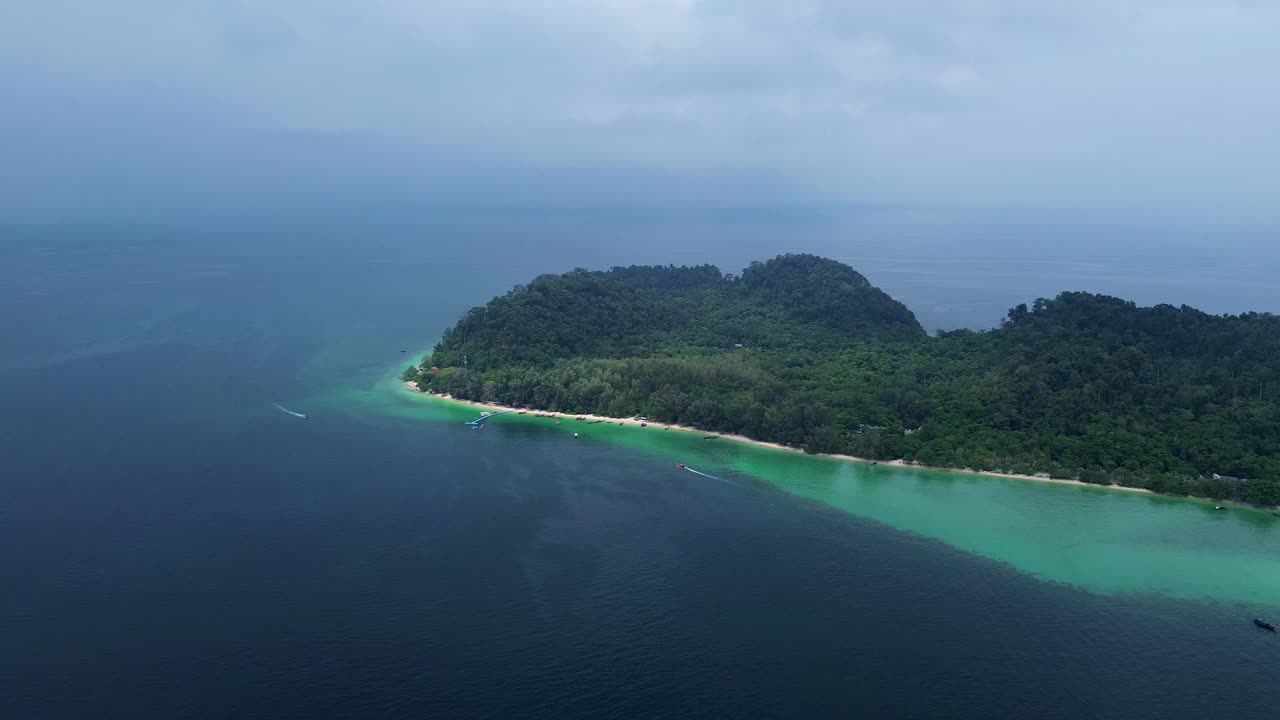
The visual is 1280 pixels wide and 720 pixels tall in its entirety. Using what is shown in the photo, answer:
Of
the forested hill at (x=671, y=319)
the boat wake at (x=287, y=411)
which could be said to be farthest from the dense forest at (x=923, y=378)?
the boat wake at (x=287, y=411)

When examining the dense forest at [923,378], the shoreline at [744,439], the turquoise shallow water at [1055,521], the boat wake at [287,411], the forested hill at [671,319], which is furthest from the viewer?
the forested hill at [671,319]

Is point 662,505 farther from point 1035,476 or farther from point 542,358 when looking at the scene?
point 542,358

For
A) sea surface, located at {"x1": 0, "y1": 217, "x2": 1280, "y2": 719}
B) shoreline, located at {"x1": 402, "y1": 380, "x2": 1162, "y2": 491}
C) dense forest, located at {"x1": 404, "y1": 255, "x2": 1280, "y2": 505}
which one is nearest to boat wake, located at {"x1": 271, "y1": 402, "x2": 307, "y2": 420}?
sea surface, located at {"x1": 0, "y1": 217, "x2": 1280, "y2": 719}

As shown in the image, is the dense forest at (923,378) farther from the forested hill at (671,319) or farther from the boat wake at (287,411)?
the boat wake at (287,411)

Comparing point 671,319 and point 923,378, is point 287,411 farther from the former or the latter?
point 923,378

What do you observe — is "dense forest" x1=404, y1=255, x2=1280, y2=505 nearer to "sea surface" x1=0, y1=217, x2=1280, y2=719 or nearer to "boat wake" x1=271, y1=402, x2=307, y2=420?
"sea surface" x1=0, y1=217, x2=1280, y2=719

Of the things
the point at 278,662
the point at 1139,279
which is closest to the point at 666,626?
the point at 278,662

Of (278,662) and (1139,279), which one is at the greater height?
(1139,279)
